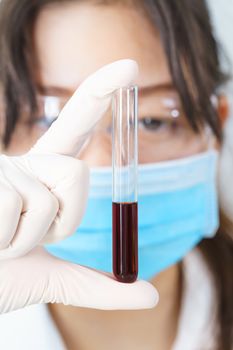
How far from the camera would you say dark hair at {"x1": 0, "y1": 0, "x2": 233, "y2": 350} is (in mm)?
1137

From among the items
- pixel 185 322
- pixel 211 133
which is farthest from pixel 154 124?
pixel 185 322

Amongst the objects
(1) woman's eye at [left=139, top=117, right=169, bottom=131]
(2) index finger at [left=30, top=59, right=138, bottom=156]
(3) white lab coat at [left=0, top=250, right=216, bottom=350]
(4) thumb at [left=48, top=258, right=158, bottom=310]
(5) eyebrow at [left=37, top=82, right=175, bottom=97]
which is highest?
(2) index finger at [left=30, top=59, right=138, bottom=156]

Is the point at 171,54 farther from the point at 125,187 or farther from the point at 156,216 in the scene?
the point at 125,187

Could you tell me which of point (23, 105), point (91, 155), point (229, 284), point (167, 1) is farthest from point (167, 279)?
point (167, 1)

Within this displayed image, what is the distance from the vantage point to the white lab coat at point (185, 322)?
49.6 inches

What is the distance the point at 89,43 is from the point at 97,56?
35 mm

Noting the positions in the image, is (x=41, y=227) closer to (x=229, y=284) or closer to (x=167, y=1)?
(x=167, y=1)

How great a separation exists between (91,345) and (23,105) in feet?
2.14

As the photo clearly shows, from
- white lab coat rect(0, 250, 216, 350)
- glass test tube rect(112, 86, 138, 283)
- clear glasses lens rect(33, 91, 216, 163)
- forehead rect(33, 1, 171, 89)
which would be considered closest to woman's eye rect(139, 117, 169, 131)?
clear glasses lens rect(33, 91, 216, 163)

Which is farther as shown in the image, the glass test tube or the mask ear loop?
the mask ear loop

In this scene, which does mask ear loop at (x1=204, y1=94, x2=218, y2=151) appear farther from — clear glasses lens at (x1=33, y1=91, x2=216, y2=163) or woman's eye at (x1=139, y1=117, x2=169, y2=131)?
woman's eye at (x1=139, y1=117, x2=169, y2=131)

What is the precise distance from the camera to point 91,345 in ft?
4.32

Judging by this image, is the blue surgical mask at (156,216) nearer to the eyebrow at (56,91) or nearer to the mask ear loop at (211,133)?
the mask ear loop at (211,133)

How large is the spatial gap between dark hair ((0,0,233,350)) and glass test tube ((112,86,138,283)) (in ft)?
1.64
